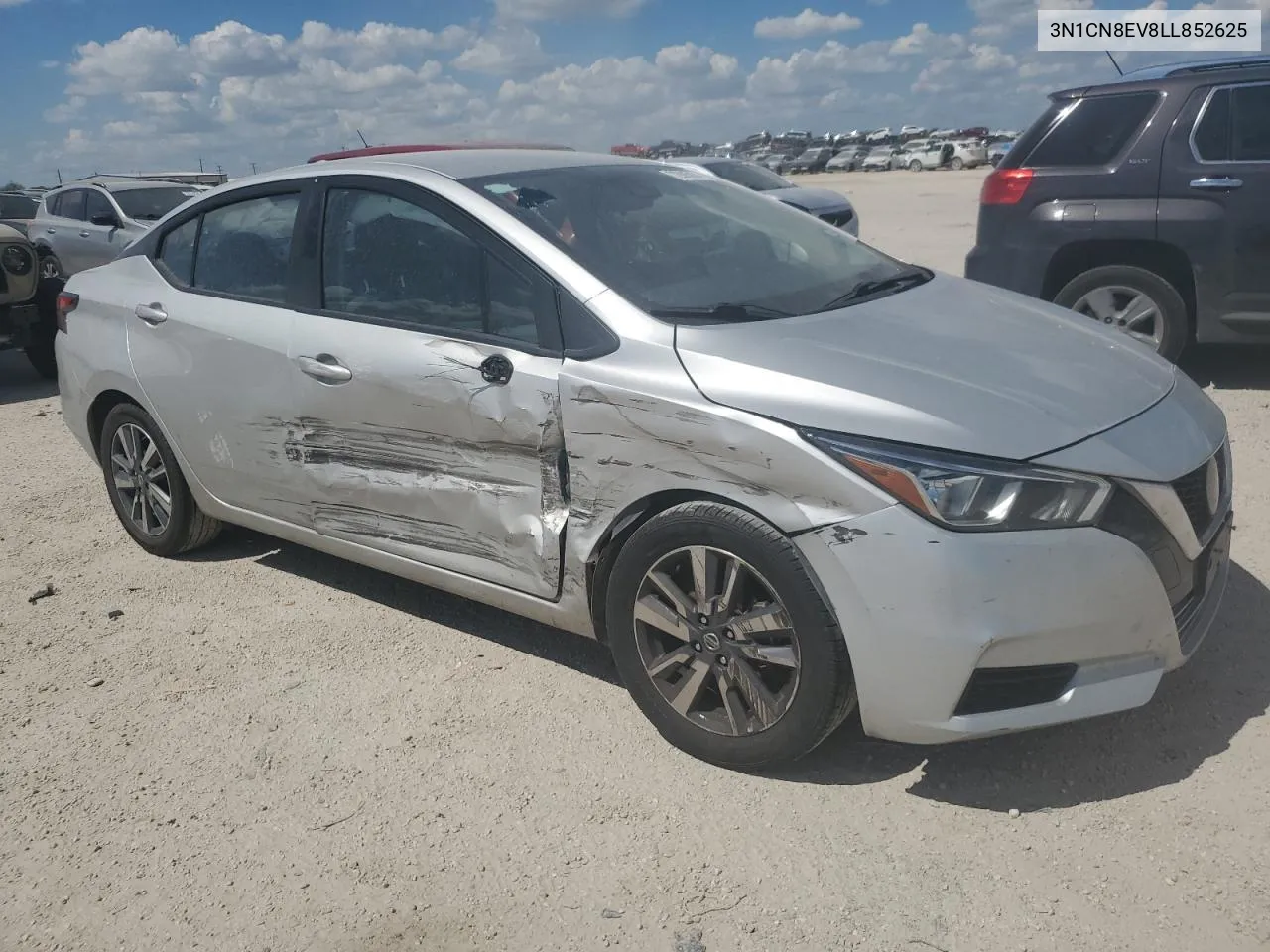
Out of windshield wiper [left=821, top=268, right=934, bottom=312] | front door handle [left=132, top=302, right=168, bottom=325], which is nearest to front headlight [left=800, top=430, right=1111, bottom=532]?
windshield wiper [left=821, top=268, right=934, bottom=312]

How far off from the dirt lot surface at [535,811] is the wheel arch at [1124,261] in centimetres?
297

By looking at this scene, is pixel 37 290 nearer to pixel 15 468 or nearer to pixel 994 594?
pixel 15 468

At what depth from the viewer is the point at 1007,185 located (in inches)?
280

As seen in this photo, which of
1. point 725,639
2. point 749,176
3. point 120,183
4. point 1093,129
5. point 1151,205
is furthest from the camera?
point 120,183

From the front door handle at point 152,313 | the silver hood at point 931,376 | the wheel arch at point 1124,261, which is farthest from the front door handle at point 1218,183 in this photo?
the front door handle at point 152,313

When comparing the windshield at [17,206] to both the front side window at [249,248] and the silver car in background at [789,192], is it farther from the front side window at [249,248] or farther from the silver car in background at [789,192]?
the front side window at [249,248]

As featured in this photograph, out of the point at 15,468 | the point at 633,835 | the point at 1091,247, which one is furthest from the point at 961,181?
the point at 633,835

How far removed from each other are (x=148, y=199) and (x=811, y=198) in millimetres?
8416

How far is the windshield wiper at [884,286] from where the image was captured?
3543 mm

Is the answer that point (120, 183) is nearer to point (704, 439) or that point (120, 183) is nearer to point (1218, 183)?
point (1218, 183)

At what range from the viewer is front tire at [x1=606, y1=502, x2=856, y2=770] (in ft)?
9.24

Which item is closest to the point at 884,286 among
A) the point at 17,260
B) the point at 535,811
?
the point at 535,811

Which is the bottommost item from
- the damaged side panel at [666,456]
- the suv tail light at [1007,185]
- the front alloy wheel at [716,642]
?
the front alloy wheel at [716,642]

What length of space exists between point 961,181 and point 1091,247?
3513 cm
